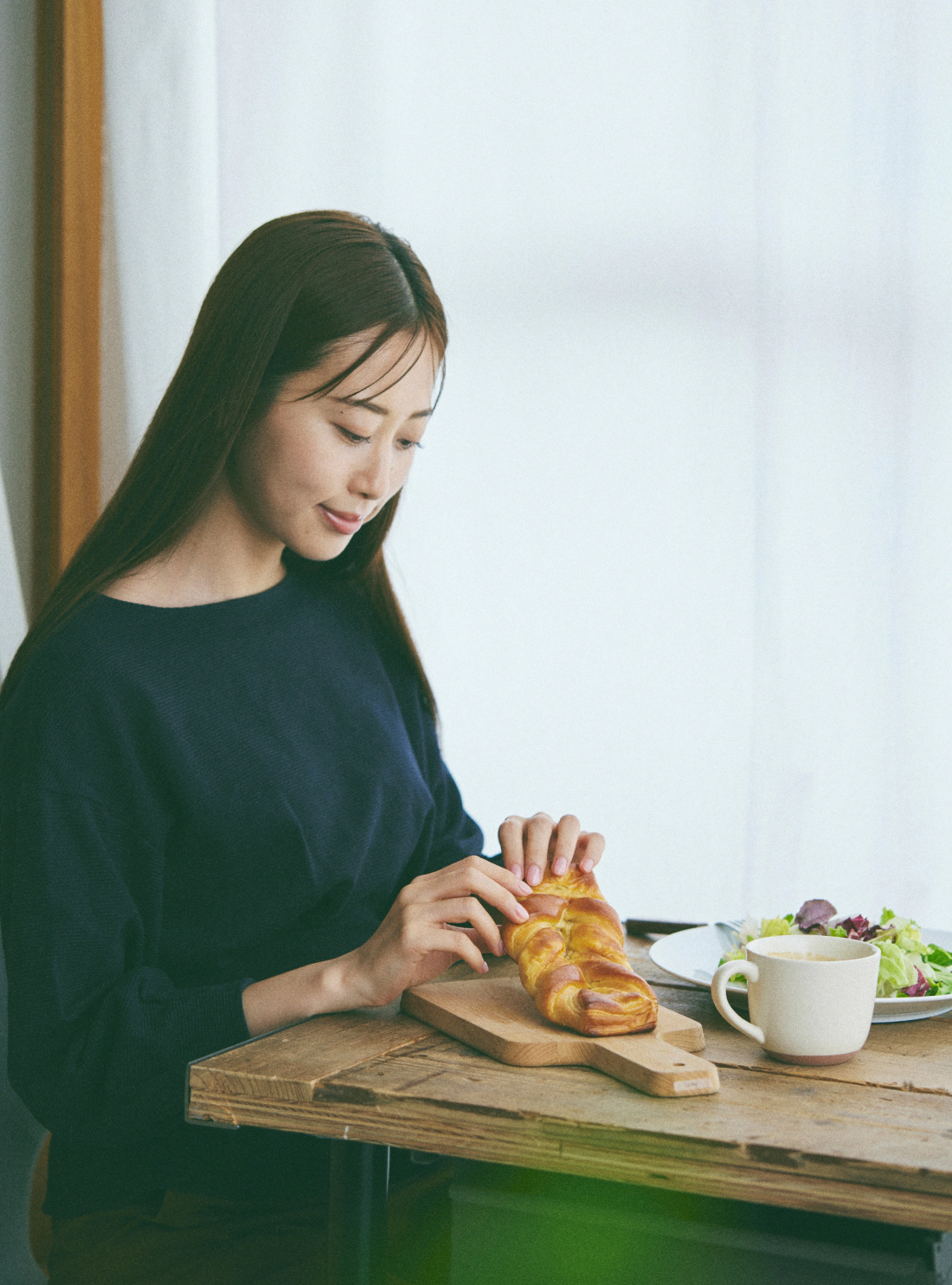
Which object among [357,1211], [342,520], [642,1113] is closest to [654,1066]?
[642,1113]

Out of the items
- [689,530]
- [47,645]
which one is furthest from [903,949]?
[689,530]

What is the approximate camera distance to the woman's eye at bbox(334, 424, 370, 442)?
1.20 m

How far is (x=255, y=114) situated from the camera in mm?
2166

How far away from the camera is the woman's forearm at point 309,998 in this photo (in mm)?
992

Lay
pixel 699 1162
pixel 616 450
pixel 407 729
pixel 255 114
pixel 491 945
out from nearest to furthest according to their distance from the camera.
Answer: pixel 699 1162
pixel 491 945
pixel 407 729
pixel 616 450
pixel 255 114

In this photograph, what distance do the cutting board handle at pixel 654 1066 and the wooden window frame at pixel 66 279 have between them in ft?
5.01

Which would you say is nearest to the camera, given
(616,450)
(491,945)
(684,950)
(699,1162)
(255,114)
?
(699,1162)

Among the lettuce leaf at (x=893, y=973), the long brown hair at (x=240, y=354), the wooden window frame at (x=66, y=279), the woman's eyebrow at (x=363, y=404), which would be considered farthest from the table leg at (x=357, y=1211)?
the wooden window frame at (x=66, y=279)

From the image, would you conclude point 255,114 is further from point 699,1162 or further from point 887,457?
point 699,1162

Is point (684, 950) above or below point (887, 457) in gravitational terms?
below

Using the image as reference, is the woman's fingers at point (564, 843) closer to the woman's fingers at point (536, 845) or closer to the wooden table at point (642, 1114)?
the woman's fingers at point (536, 845)

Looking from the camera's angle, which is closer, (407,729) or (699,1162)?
(699,1162)

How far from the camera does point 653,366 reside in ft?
6.63

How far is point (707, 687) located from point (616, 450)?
1.44ft
